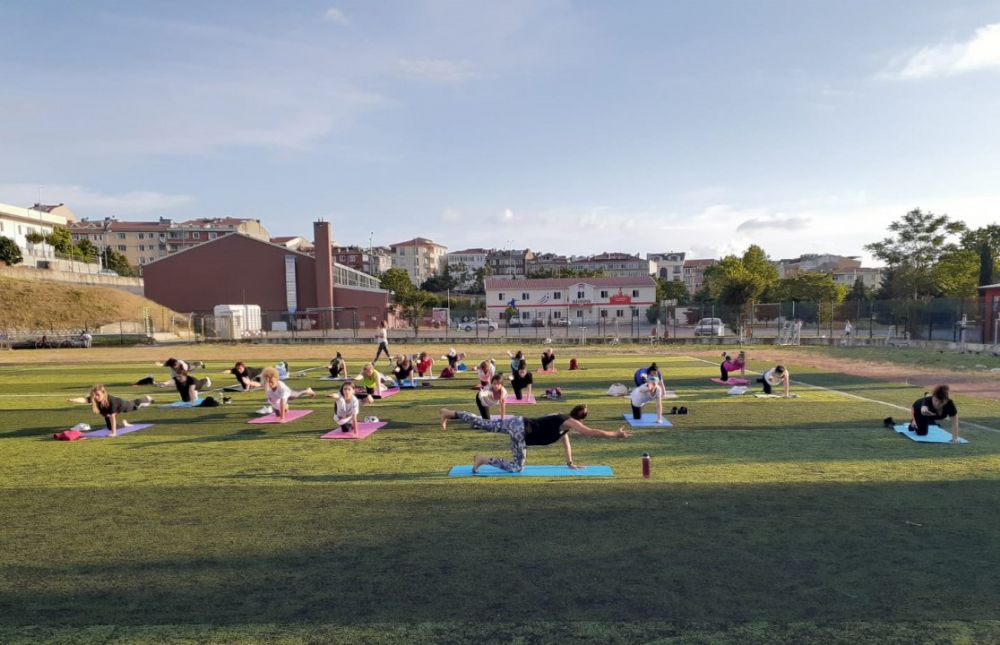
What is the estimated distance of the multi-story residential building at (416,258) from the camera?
154125 mm

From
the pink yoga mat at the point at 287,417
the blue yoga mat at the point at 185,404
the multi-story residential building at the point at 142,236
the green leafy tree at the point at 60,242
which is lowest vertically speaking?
the pink yoga mat at the point at 287,417

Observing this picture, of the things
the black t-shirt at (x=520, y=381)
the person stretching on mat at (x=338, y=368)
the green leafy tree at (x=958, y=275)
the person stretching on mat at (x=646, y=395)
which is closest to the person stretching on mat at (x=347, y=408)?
the black t-shirt at (x=520, y=381)

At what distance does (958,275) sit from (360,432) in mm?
54269

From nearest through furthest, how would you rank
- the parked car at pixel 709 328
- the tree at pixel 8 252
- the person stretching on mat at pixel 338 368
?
the person stretching on mat at pixel 338 368 → the parked car at pixel 709 328 → the tree at pixel 8 252

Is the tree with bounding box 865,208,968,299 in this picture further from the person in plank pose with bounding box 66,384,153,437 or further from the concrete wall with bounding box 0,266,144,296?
the concrete wall with bounding box 0,266,144,296

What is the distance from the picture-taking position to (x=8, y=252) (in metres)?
62.6

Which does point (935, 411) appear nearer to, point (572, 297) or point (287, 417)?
point (287, 417)

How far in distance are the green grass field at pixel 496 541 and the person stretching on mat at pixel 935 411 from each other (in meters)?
0.50

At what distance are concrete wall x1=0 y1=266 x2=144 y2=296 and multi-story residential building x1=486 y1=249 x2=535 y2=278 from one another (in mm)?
90154

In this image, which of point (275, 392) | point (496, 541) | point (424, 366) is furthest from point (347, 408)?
point (424, 366)

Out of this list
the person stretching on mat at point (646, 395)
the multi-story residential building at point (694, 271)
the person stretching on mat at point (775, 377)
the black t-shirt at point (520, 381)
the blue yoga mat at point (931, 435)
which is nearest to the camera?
the blue yoga mat at point (931, 435)

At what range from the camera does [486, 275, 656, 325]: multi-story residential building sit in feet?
260

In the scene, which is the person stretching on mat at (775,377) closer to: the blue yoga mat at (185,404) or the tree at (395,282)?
the blue yoga mat at (185,404)

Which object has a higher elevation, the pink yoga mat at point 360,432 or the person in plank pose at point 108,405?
the person in plank pose at point 108,405
